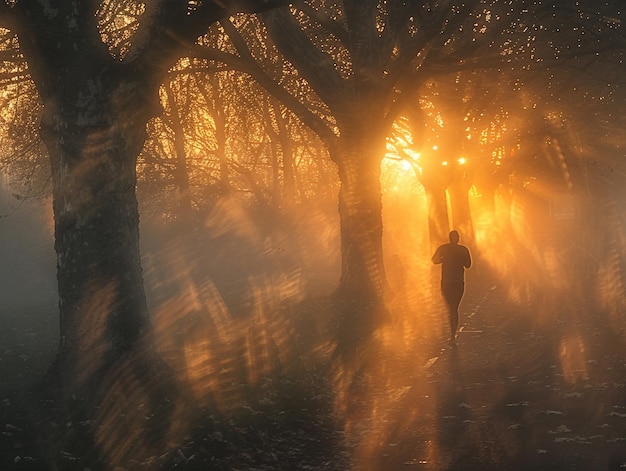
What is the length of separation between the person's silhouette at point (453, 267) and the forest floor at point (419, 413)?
2.84 ft

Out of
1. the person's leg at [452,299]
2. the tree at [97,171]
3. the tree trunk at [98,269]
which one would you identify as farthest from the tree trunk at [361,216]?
the tree trunk at [98,269]

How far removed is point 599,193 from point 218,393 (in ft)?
127

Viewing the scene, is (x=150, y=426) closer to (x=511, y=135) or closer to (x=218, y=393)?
(x=218, y=393)

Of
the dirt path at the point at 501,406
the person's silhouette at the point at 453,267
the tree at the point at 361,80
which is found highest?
the tree at the point at 361,80

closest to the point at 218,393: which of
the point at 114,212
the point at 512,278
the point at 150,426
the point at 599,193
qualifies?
the point at 150,426

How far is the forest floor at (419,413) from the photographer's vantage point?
723cm

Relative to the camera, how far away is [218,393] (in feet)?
33.6

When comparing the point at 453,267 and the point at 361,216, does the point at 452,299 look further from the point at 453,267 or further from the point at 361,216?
the point at 361,216

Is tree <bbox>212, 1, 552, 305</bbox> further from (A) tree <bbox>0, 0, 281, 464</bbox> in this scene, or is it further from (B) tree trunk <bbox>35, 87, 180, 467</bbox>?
(B) tree trunk <bbox>35, 87, 180, 467</bbox>

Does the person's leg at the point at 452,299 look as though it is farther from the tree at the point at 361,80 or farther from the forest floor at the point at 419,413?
the tree at the point at 361,80

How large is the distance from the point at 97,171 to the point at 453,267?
22.6 feet

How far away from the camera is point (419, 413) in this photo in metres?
9.16

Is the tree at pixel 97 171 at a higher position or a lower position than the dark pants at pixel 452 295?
higher

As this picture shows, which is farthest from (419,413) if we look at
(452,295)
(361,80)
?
(361,80)
